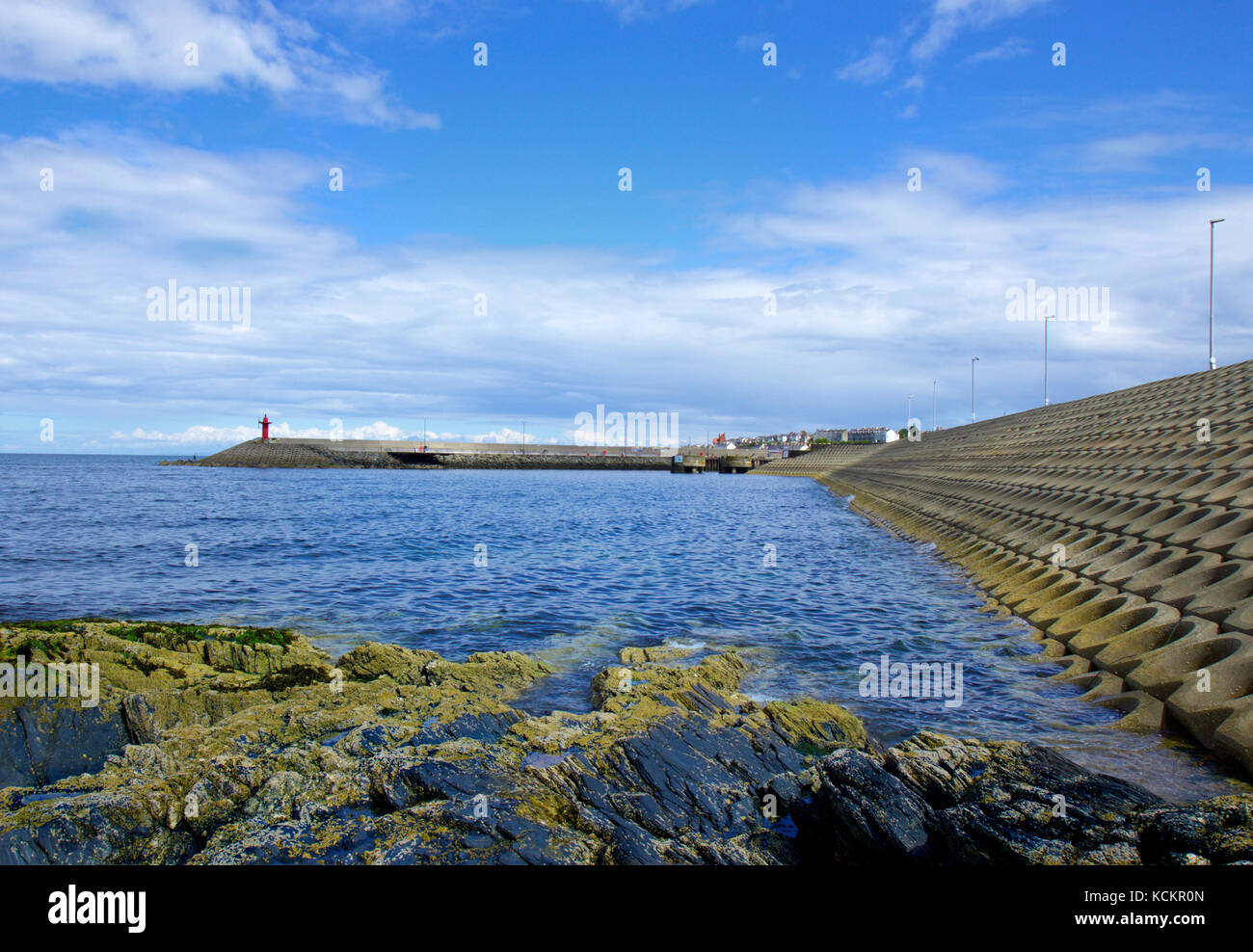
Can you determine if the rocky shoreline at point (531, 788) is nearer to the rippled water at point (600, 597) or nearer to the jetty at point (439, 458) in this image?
the rippled water at point (600, 597)

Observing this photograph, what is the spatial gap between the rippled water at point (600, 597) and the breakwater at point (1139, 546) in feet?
2.22

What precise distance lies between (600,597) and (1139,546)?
43.4 ft

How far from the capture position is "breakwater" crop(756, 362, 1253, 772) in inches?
382

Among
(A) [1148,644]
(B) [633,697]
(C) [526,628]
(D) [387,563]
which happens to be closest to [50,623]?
(C) [526,628]

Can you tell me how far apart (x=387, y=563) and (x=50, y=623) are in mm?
14132

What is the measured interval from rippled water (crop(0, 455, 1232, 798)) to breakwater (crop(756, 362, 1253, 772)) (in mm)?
678

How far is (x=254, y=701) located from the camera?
10719 mm

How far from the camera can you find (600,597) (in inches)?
845
